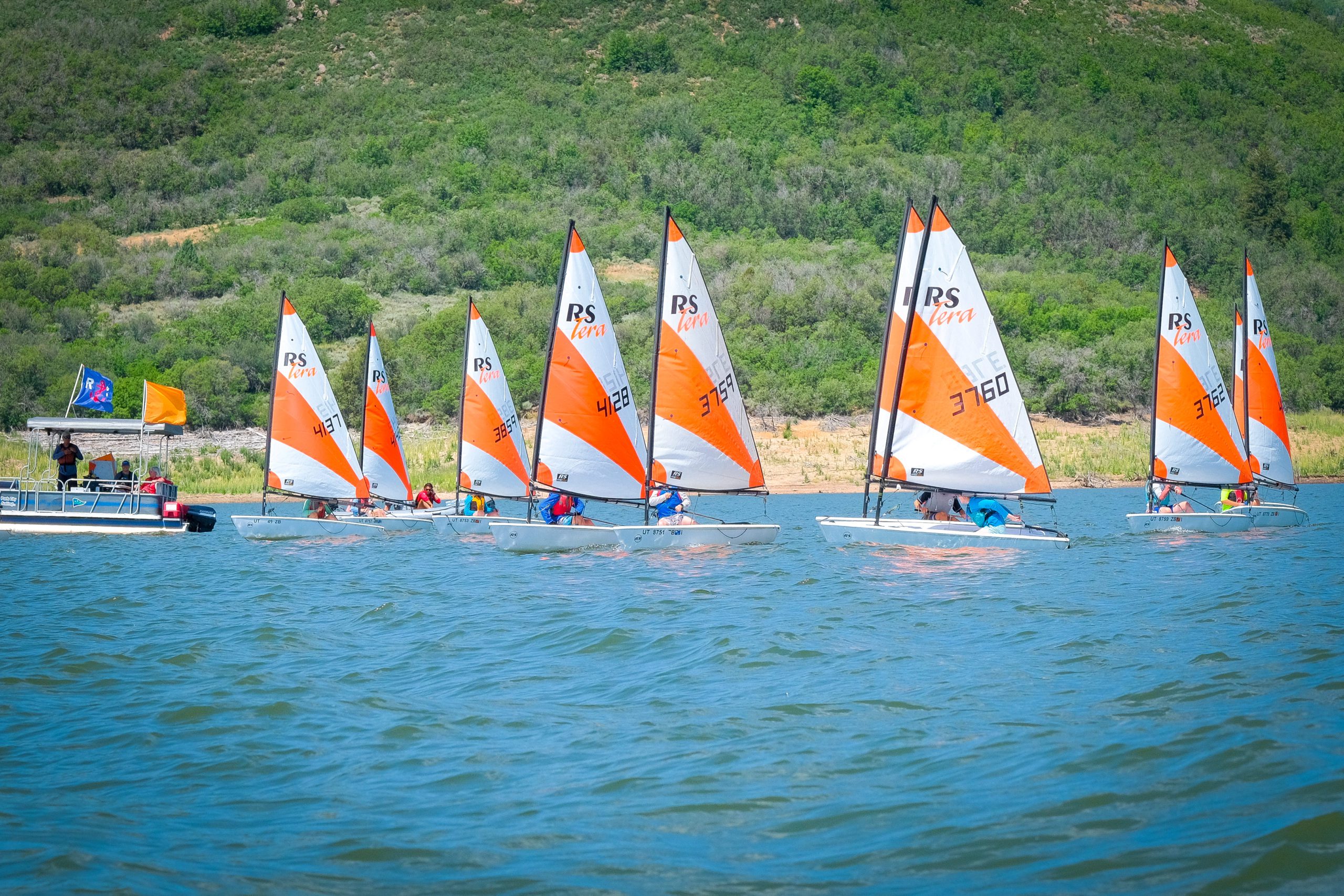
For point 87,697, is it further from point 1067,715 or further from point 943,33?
point 943,33

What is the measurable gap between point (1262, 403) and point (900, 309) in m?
13.1

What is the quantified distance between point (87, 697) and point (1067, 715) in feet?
29.4

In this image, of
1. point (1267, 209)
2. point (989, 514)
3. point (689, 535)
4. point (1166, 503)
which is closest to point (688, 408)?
point (689, 535)

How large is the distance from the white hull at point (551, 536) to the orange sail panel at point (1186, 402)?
41.9ft

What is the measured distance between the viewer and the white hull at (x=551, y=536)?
24.7 meters

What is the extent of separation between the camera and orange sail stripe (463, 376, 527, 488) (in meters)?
33.0

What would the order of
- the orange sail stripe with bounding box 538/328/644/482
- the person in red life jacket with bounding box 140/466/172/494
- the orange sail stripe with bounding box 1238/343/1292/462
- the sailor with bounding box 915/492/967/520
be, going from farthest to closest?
the person in red life jacket with bounding box 140/466/172/494 < the orange sail stripe with bounding box 1238/343/1292/462 < the orange sail stripe with bounding box 538/328/644/482 < the sailor with bounding box 915/492/967/520

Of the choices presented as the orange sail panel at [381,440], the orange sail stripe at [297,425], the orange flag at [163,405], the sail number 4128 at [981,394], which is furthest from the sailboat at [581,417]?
the orange flag at [163,405]

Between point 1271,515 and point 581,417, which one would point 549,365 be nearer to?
point 581,417

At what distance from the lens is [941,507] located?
24.4 meters

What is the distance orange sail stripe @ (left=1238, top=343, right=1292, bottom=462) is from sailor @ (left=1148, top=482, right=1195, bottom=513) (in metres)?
4.52

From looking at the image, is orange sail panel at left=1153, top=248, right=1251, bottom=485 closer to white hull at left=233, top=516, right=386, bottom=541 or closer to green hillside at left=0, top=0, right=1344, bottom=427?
white hull at left=233, top=516, right=386, bottom=541

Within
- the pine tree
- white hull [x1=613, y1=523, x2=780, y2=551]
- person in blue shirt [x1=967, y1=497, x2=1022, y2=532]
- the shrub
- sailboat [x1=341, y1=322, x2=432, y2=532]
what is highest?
the shrub

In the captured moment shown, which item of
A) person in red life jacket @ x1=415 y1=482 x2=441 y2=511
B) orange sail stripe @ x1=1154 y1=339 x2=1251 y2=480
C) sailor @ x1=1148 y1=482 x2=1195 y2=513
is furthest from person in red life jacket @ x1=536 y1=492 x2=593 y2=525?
orange sail stripe @ x1=1154 y1=339 x2=1251 y2=480
